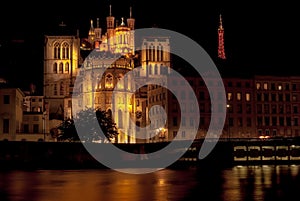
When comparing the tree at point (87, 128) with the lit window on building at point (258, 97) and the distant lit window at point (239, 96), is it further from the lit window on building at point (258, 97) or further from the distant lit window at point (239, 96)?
the lit window on building at point (258, 97)

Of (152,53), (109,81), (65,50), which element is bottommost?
(109,81)

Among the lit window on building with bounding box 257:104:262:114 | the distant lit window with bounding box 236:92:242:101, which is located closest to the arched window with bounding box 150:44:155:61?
the distant lit window with bounding box 236:92:242:101

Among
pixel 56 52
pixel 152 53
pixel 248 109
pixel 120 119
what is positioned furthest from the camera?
pixel 152 53

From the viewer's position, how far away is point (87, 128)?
116 meters

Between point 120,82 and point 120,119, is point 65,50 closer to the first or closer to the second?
point 120,82

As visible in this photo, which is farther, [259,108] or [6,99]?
[259,108]

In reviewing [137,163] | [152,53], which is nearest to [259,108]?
[152,53]

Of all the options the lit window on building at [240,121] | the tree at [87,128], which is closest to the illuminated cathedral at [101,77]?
the tree at [87,128]

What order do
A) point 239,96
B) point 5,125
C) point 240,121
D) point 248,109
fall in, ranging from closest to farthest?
1. point 5,125
2. point 240,121
3. point 239,96
4. point 248,109

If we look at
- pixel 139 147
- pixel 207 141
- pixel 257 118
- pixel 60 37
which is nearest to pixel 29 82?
pixel 60 37

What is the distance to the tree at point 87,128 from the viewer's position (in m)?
111

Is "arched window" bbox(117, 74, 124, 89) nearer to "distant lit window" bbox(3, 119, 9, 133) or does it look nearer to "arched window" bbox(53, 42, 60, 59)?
"arched window" bbox(53, 42, 60, 59)

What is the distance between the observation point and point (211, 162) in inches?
2830

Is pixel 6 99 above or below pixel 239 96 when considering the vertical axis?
below
